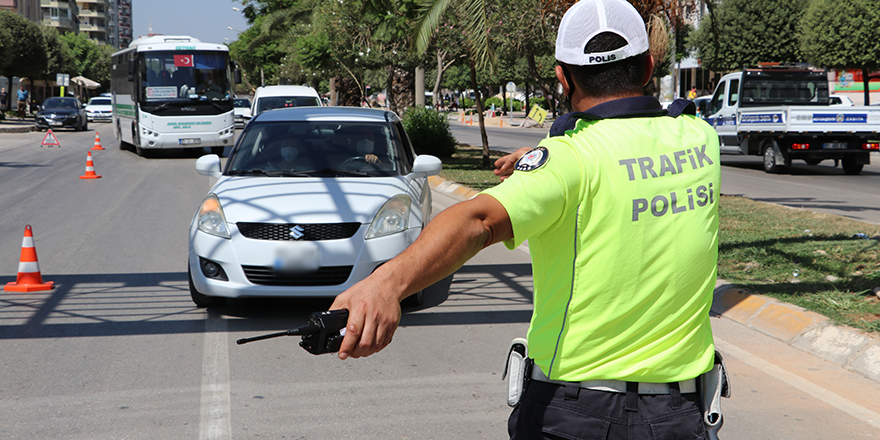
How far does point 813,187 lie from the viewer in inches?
608

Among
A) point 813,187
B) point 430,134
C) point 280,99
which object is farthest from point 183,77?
point 813,187

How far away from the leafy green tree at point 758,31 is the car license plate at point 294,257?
39594 millimetres

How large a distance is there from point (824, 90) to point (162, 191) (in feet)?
54.2

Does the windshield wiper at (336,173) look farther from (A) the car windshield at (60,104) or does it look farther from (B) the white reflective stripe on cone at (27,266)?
(A) the car windshield at (60,104)

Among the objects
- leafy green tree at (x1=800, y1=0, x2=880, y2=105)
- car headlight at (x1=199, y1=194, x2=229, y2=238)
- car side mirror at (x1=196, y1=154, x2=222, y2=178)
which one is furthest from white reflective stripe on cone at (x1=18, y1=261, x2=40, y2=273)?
leafy green tree at (x1=800, y1=0, x2=880, y2=105)

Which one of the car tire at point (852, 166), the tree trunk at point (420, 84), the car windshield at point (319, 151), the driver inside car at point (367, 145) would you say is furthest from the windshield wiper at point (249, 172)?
the tree trunk at point (420, 84)

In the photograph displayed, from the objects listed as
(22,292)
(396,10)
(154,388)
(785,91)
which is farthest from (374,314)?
(785,91)

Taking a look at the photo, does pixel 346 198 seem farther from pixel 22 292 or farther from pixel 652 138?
pixel 652 138

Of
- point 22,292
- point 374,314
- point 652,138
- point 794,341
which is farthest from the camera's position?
point 22,292

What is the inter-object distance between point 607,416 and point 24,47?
58.7 metres

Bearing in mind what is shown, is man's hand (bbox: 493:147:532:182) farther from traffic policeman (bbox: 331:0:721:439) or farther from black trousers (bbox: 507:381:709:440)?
black trousers (bbox: 507:381:709:440)

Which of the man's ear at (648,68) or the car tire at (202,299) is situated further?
the car tire at (202,299)

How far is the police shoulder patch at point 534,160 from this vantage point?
1.58 m

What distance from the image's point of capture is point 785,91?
2005 centimetres
